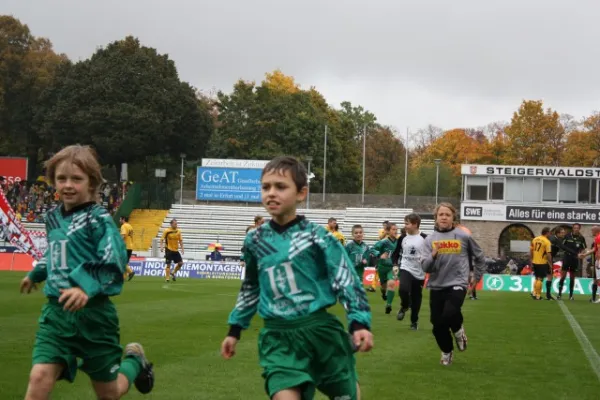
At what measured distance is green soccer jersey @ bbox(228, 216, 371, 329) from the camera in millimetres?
5848

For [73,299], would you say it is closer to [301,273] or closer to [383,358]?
[301,273]

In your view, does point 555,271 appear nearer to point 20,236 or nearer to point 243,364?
point 20,236

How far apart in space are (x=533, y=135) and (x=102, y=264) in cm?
8210

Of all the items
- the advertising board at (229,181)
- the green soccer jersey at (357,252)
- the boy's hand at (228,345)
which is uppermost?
the advertising board at (229,181)

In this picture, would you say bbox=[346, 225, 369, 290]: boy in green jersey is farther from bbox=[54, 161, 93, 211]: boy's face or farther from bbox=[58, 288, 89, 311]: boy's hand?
bbox=[58, 288, 89, 311]: boy's hand

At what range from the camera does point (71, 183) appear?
6.69 meters

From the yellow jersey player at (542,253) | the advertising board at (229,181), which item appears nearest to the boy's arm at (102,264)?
the yellow jersey player at (542,253)

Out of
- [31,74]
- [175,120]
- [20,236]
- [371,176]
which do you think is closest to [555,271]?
[20,236]

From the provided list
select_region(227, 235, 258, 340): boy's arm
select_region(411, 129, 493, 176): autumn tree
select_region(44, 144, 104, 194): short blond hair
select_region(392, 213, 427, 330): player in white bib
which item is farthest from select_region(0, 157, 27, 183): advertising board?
select_region(227, 235, 258, 340): boy's arm

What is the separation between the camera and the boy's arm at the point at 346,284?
576cm

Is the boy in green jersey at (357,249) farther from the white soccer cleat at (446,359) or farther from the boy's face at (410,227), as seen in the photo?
the white soccer cleat at (446,359)

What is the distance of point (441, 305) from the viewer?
12492 mm

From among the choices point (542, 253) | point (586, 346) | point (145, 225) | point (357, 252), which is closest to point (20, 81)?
point (145, 225)

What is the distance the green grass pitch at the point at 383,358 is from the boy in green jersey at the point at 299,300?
12.2 ft
